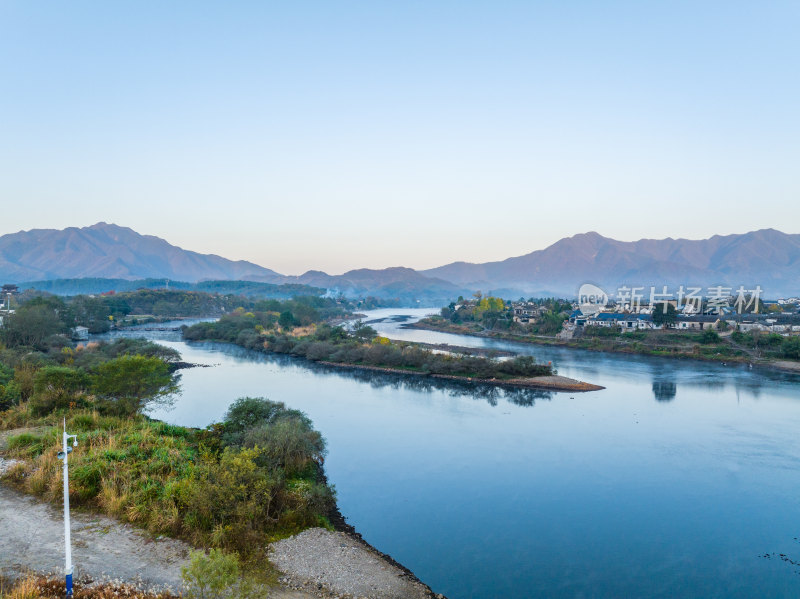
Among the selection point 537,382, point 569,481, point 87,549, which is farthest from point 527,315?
point 87,549

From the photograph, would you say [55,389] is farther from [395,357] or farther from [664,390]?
[664,390]

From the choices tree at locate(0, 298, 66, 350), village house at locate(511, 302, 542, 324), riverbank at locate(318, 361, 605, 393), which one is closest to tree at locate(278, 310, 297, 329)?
tree at locate(0, 298, 66, 350)

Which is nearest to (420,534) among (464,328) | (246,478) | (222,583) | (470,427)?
(246,478)

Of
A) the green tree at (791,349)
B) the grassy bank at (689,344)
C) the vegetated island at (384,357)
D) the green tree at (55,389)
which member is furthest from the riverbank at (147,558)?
the green tree at (791,349)

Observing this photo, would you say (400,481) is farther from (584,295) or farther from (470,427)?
(584,295)

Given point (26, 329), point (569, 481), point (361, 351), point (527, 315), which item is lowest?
point (569, 481)

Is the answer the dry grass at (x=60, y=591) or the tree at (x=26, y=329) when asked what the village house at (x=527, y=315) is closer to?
the tree at (x=26, y=329)
